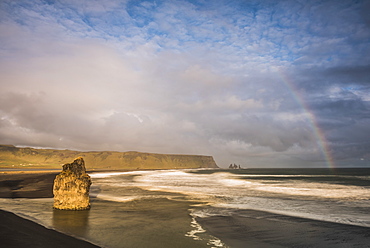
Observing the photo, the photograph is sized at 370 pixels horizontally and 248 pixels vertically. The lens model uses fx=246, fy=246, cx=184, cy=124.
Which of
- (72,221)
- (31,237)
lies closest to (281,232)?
(72,221)

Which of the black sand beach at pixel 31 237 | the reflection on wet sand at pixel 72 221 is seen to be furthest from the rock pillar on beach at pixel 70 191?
the black sand beach at pixel 31 237

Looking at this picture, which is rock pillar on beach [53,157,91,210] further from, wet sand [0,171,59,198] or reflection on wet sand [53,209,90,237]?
wet sand [0,171,59,198]

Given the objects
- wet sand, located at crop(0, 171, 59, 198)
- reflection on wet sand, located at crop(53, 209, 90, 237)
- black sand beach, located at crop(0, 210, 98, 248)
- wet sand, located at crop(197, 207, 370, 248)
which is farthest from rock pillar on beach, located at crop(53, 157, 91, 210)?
wet sand, located at crop(0, 171, 59, 198)

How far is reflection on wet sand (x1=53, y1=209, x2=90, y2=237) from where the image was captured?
11868 millimetres

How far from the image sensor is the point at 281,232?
1262 centimetres

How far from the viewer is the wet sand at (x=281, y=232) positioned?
11.0 m

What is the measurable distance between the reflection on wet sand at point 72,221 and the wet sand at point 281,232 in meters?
6.41

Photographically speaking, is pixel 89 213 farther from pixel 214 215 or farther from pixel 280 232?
pixel 280 232

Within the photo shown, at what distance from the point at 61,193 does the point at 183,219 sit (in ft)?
28.7

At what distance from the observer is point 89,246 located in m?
9.60

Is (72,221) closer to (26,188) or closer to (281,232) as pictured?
(281,232)

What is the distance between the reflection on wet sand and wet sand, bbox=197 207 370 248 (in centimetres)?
641

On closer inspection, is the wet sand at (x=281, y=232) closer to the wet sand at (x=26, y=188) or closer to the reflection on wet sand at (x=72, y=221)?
the reflection on wet sand at (x=72, y=221)

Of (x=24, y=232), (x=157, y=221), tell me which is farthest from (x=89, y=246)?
(x=157, y=221)
